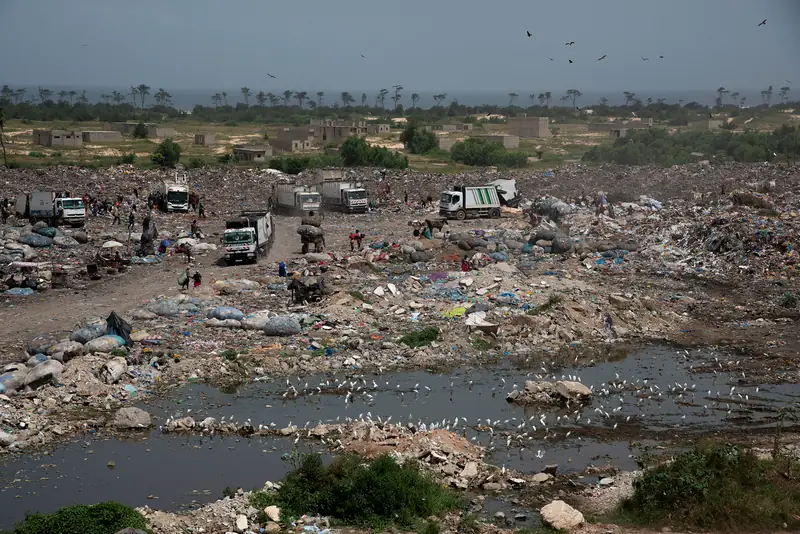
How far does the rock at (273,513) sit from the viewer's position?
1069 centimetres

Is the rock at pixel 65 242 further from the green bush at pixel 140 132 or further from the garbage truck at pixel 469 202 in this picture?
the green bush at pixel 140 132

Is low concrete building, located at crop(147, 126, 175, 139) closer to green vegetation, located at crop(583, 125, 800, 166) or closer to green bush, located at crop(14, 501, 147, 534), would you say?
green vegetation, located at crop(583, 125, 800, 166)

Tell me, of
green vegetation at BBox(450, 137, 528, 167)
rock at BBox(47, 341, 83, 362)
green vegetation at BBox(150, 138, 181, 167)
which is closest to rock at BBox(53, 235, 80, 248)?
rock at BBox(47, 341, 83, 362)

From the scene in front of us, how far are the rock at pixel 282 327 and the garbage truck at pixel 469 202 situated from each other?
17626mm

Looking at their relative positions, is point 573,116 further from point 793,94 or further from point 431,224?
point 793,94

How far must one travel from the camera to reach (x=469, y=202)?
35469mm

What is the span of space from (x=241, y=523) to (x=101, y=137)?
204 ft

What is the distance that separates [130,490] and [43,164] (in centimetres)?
4122

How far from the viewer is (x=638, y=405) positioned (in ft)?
50.5

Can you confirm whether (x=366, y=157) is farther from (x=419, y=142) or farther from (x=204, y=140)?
(x=204, y=140)

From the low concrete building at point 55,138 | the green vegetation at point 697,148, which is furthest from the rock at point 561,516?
the low concrete building at point 55,138

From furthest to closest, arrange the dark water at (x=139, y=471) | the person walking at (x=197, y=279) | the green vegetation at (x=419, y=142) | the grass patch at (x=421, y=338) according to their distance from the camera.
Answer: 1. the green vegetation at (x=419, y=142)
2. the person walking at (x=197, y=279)
3. the grass patch at (x=421, y=338)
4. the dark water at (x=139, y=471)

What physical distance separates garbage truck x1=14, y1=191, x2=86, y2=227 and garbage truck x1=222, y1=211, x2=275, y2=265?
29.5ft

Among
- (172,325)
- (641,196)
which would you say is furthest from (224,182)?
(172,325)
